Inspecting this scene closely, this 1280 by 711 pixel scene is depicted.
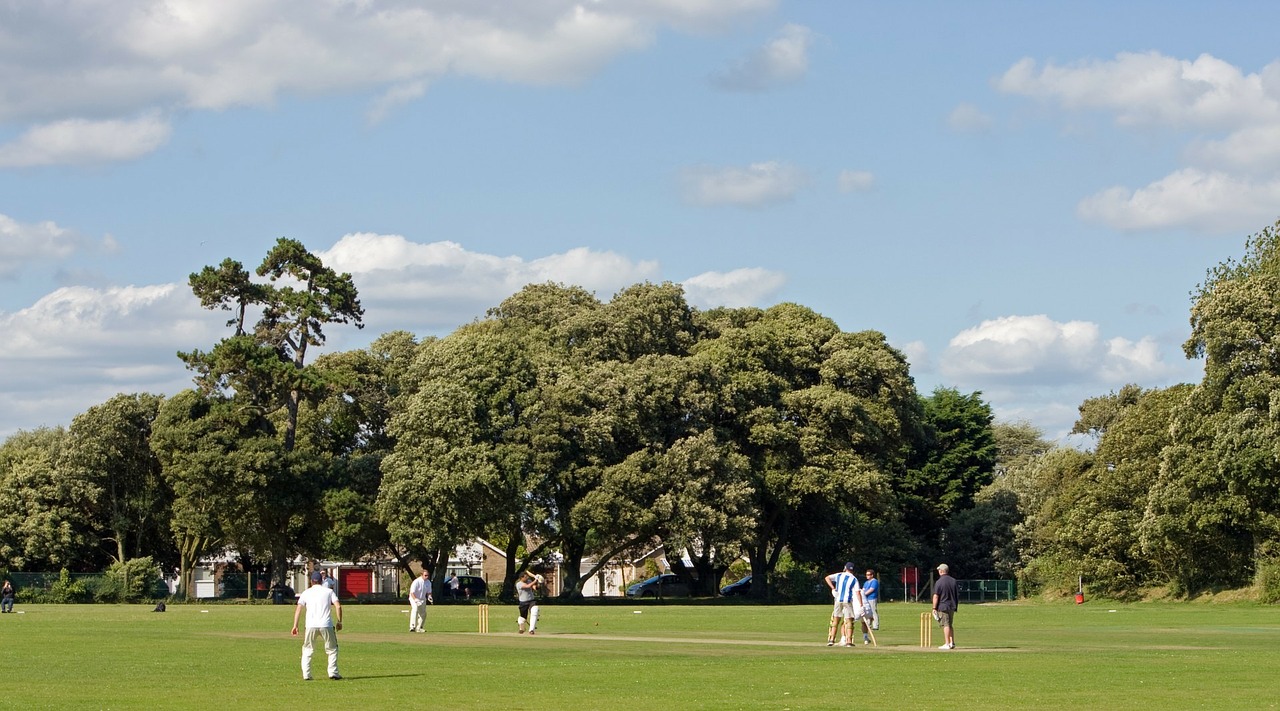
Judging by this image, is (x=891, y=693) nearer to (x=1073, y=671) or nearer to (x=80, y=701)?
(x=1073, y=671)

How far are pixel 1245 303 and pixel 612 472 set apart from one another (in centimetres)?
2947

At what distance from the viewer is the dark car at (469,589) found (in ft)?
280

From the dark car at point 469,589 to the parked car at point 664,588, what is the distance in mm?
9193

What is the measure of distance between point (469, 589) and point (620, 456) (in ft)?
54.8

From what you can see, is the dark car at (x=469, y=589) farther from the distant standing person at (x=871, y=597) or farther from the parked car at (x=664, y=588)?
the distant standing person at (x=871, y=597)

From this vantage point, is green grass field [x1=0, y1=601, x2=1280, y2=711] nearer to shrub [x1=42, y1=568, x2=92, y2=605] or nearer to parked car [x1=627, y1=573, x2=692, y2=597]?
shrub [x1=42, y1=568, x2=92, y2=605]

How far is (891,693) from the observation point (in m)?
21.9

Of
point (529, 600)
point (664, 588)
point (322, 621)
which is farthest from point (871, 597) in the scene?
point (664, 588)

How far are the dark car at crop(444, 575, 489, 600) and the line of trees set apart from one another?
9.83 ft

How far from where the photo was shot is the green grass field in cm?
2112

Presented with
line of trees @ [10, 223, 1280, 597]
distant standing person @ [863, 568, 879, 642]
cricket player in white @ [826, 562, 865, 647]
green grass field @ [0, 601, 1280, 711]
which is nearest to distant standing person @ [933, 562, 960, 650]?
green grass field @ [0, 601, 1280, 711]

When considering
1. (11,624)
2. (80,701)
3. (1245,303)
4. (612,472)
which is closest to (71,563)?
(612,472)

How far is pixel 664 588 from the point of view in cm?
8988

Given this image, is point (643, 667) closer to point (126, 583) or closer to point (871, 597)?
point (871, 597)
